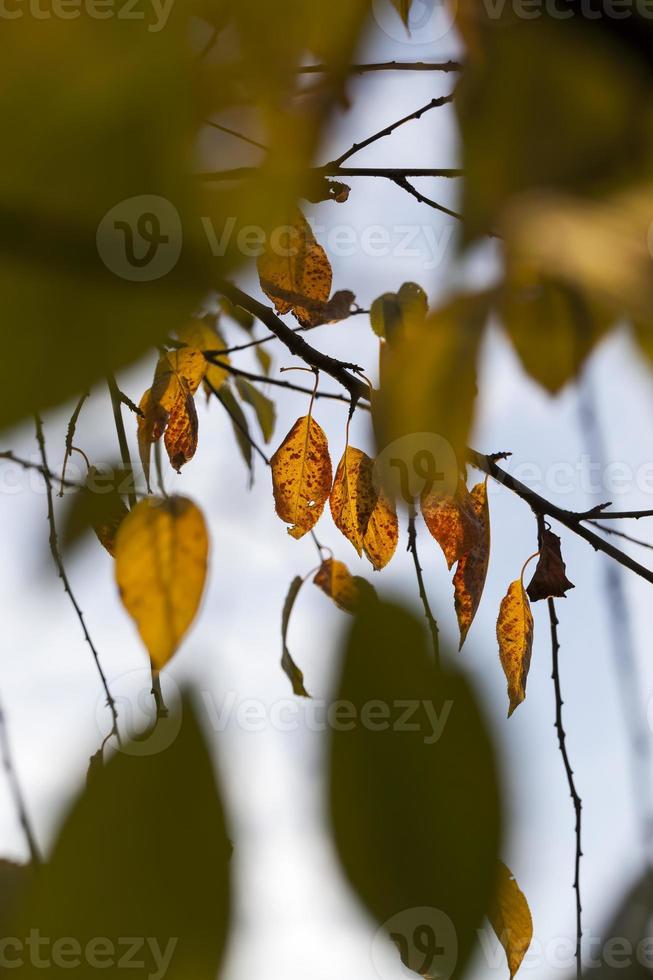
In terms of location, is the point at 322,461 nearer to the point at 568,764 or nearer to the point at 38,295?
the point at 568,764

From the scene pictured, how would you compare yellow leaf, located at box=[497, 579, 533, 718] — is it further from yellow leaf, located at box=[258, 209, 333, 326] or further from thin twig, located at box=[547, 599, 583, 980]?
yellow leaf, located at box=[258, 209, 333, 326]

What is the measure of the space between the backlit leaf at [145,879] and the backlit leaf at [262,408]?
1175 millimetres

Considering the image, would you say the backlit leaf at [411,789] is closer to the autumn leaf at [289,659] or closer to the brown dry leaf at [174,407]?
the autumn leaf at [289,659]

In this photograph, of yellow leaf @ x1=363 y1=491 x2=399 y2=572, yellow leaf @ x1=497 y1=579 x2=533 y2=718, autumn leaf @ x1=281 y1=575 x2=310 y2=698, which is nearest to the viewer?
autumn leaf @ x1=281 y1=575 x2=310 y2=698

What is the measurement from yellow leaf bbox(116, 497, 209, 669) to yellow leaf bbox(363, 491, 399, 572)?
0.50 metres

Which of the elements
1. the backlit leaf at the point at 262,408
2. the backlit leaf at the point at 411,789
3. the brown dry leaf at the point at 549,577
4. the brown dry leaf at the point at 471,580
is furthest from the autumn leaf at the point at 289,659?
the backlit leaf at the point at 262,408

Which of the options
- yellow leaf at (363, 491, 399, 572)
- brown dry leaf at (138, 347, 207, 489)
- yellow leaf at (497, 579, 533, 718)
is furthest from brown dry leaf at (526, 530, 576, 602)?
brown dry leaf at (138, 347, 207, 489)

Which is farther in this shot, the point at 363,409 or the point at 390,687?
the point at 363,409

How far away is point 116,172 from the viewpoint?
13 centimetres

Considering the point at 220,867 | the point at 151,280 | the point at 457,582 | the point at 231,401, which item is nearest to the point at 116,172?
the point at 151,280

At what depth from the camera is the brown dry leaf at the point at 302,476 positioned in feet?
2.81

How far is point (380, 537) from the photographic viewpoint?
0.79 m

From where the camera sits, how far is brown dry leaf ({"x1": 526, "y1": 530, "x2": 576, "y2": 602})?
28.9 inches

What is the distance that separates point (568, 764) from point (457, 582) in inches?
8.1
